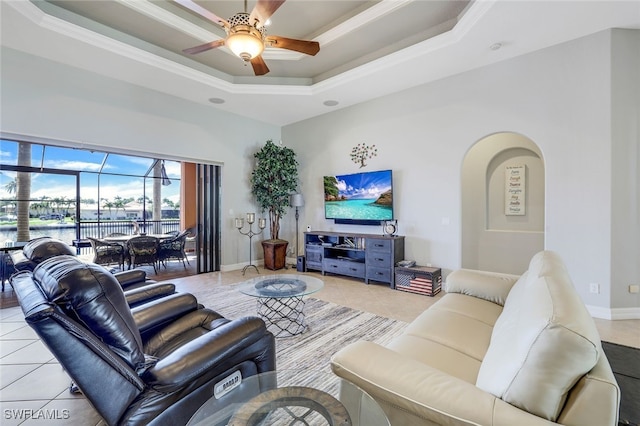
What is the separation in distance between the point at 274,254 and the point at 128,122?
339 cm

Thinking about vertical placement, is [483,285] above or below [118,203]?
below

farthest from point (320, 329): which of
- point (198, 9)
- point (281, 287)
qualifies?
point (198, 9)

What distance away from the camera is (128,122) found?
4.50 meters

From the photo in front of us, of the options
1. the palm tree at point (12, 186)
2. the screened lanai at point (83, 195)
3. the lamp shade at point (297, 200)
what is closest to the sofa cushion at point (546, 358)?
the lamp shade at point (297, 200)

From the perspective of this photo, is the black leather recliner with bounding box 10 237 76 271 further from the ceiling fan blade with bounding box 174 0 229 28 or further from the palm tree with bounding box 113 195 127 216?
the palm tree with bounding box 113 195 127 216

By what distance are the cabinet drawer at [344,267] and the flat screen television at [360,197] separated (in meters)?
0.81

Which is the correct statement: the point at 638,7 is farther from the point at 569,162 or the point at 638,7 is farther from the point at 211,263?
the point at 211,263

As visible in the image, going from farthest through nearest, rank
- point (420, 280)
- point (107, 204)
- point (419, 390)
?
point (107, 204) → point (420, 280) → point (419, 390)

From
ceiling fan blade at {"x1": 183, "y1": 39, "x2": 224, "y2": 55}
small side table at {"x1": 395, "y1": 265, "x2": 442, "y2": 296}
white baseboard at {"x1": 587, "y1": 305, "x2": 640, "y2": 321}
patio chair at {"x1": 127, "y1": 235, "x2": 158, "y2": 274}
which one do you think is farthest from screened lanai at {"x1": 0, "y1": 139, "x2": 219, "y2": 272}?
white baseboard at {"x1": 587, "y1": 305, "x2": 640, "y2": 321}

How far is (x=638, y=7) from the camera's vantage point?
2.85 meters

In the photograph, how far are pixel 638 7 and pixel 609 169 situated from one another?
1615 millimetres

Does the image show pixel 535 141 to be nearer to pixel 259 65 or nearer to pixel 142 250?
pixel 259 65

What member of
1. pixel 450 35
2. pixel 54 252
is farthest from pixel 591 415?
pixel 450 35

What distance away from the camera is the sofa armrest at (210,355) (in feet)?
3.84
